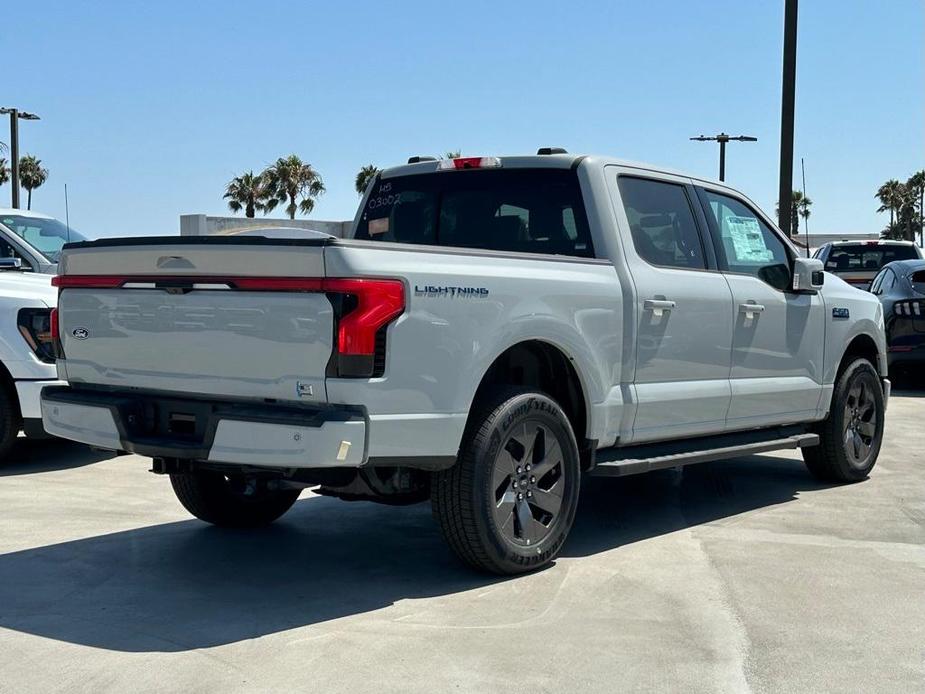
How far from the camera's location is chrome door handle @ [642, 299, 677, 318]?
19.5 feet

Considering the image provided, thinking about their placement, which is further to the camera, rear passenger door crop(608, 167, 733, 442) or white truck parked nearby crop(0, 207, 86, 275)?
white truck parked nearby crop(0, 207, 86, 275)

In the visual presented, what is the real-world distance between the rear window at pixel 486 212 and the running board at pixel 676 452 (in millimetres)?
1063

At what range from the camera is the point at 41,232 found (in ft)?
37.9

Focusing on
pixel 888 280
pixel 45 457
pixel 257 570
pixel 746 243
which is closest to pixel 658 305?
pixel 746 243

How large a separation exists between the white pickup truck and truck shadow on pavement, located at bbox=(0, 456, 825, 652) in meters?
0.32

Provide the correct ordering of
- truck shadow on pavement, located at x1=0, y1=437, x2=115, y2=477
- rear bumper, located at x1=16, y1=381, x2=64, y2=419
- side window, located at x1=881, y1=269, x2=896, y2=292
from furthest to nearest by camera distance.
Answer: side window, located at x1=881, y1=269, x2=896, y2=292, truck shadow on pavement, located at x1=0, y1=437, x2=115, y2=477, rear bumper, located at x1=16, y1=381, x2=64, y2=419

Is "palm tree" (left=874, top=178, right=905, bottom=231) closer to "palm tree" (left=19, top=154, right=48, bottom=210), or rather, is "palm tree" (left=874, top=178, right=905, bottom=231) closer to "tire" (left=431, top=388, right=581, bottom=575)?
"palm tree" (left=19, top=154, right=48, bottom=210)

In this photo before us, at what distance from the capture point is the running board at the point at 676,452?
19.2ft

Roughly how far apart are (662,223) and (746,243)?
3.05 ft

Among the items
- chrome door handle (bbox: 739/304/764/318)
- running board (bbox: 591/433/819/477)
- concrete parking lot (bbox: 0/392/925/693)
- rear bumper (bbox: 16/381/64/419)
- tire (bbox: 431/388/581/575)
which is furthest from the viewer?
rear bumper (bbox: 16/381/64/419)

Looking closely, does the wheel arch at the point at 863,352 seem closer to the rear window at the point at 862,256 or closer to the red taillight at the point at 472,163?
the red taillight at the point at 472,163

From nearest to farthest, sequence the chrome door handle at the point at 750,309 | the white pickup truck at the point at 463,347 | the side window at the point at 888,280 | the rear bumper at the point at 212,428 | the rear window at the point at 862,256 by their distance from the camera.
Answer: the rear bumper at the point at 212,428 → the white pickup truck at the point at 463,347 → the chrome door handle at the point at 750,309 → the side window at the point at 888,280 → the rear window at the point at 862,256

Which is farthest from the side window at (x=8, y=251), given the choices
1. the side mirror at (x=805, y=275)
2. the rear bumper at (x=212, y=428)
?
the side mirror at (x=805, y=275)

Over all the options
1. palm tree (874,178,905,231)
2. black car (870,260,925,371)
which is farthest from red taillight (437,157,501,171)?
palm tree (874,178,905,231)
